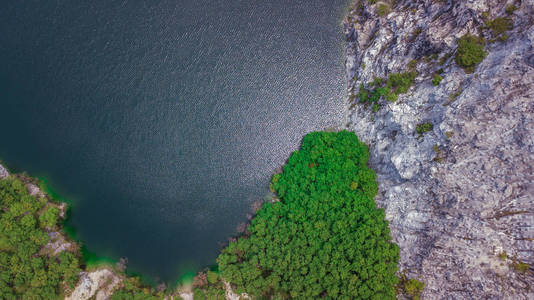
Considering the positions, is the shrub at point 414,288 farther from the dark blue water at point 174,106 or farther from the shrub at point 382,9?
the shrub at point 382,9

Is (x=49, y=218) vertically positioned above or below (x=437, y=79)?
above

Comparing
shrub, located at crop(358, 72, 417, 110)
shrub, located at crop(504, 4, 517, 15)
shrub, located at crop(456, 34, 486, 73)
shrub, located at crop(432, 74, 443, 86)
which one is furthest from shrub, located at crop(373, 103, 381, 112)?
shrub, located at crop(504, 4, 517, 15)

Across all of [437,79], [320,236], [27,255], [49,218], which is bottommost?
[320,236]

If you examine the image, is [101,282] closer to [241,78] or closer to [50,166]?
[50,166]

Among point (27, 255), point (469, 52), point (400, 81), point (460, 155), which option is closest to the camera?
point (460, 155)

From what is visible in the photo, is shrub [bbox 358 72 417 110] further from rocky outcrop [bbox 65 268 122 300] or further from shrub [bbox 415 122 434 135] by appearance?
rocky outcrop [bbox 65 268 122 300]

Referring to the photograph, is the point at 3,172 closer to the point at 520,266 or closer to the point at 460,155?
the point at 460,155

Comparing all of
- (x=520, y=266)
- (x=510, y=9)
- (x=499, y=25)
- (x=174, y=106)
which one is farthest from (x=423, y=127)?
(x=174, y=106)
